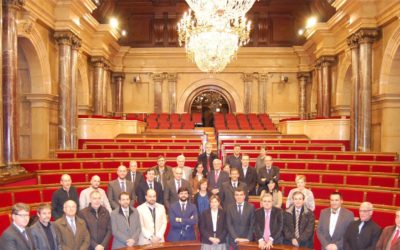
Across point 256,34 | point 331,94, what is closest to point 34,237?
point 331,94

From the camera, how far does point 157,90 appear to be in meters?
19.4

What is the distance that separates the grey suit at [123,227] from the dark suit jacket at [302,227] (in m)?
1.67

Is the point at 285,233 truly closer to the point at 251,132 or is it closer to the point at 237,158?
the point at 237,158

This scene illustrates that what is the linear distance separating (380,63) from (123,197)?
28.6ft

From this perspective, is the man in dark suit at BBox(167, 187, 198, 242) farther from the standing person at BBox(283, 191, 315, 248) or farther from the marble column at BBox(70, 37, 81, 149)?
the marble column at BBox(70, 37, 81, 149)

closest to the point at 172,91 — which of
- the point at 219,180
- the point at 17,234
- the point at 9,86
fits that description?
the point at 9,86

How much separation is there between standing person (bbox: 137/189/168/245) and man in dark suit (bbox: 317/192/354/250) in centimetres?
180

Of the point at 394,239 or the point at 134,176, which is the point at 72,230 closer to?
the point at 134,176

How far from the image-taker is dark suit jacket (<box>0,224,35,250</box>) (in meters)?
3.79

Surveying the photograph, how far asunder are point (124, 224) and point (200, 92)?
15.1 meters

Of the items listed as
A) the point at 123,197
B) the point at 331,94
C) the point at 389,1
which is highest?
the point at 389,1

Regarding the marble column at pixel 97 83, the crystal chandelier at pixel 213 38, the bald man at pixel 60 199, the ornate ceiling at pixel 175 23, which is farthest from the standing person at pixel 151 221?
the ornate ceiling at pixel 175 23

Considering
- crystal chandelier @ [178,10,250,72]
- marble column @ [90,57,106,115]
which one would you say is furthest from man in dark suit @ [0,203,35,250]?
marble column @ [90,57,106,115]

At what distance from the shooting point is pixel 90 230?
15.7 feet
